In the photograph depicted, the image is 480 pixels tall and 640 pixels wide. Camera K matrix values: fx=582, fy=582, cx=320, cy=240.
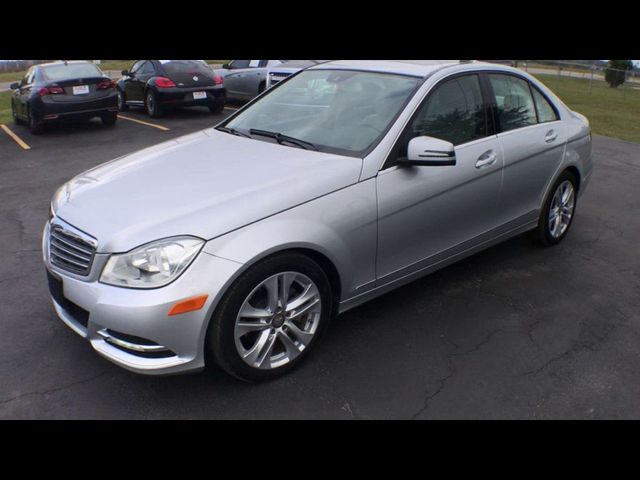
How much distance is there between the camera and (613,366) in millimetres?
3473

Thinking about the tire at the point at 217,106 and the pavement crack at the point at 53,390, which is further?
the tire at the point at 217,106

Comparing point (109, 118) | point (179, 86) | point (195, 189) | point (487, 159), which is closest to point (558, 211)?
point (487, 159)

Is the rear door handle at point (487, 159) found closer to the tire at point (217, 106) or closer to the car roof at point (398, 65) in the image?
the car roof at point (398, 65)

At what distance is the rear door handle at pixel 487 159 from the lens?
A: 413cm

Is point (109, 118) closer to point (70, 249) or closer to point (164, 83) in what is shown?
point (164, 83)

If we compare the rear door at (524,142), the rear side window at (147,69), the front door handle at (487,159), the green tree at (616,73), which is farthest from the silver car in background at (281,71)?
the green tree at (616,73)

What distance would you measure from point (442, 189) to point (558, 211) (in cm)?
188

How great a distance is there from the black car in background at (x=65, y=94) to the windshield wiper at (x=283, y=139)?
8.54m

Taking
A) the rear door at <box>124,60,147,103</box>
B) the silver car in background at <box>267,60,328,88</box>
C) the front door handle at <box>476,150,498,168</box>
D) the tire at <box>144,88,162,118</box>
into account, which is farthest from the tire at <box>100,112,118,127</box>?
the front door handle at <box>476,150,498,168</box>

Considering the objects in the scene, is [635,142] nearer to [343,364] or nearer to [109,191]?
[343,364]

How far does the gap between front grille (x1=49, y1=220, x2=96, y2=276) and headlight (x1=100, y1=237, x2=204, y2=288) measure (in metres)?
0.22

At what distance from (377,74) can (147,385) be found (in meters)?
2.61

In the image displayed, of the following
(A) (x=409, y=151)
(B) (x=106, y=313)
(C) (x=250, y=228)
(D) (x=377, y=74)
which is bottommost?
(B) (x=106, y=313)
